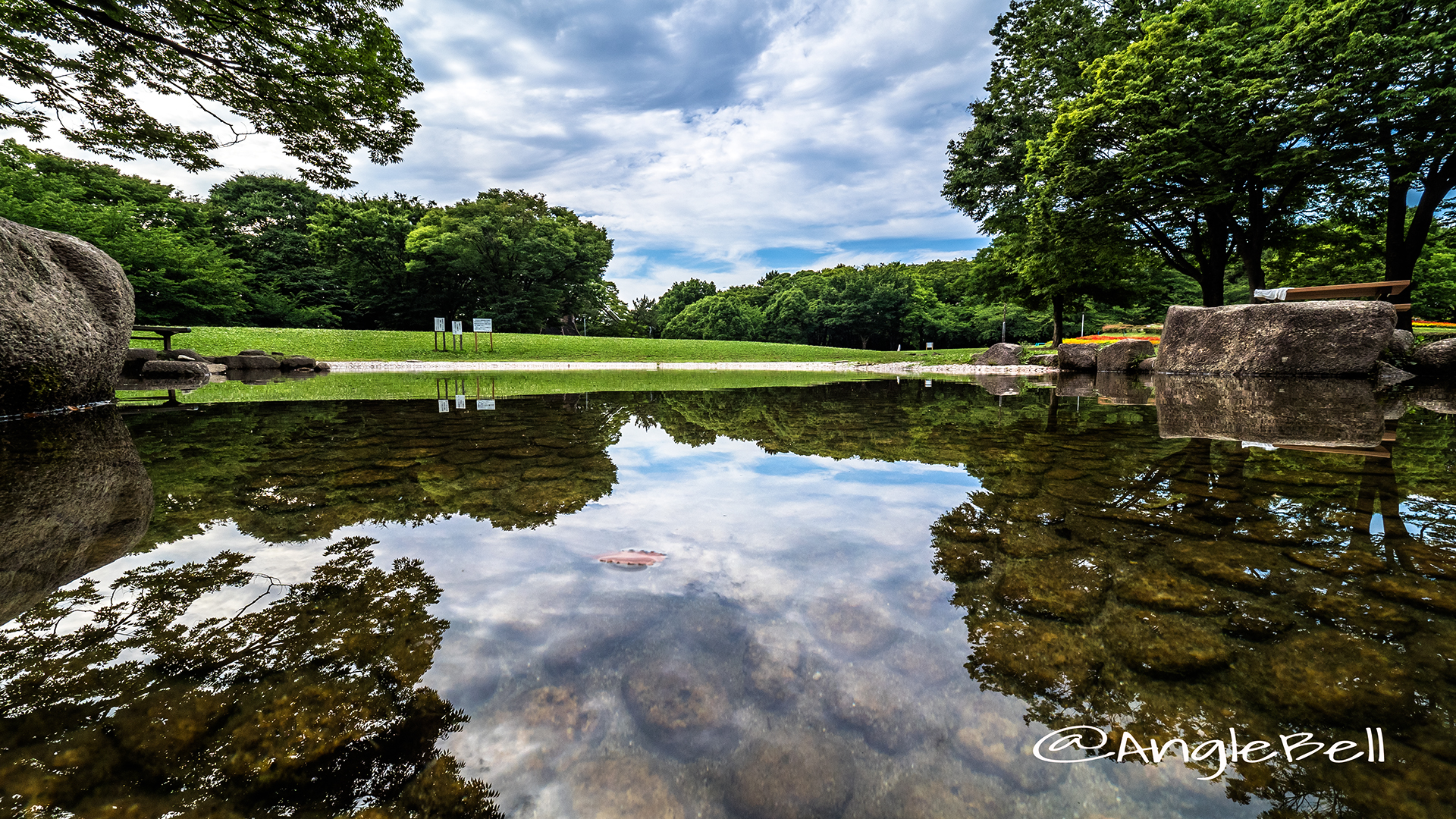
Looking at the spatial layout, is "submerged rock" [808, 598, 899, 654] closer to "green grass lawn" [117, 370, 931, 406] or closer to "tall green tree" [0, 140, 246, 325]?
"green grass lawn" [117, 370, 931, 406]

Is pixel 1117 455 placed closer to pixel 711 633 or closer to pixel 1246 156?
pixel 711 633

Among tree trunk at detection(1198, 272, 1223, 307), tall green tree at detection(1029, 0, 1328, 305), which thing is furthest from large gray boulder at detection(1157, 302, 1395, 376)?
tree trunk at detection(1198, 272, 1223, 307)

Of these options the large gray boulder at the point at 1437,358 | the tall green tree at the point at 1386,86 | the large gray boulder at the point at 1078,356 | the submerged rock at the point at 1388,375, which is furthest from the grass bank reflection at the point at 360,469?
the tall green tree at the point at 1386,86

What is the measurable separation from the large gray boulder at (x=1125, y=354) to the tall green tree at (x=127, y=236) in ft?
102

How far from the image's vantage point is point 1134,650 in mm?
1436

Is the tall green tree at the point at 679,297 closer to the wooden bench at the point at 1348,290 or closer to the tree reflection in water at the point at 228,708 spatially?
the wooden bench at the point at 1348,290

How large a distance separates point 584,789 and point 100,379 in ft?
30.5

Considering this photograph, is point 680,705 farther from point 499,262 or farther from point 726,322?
point 726,322

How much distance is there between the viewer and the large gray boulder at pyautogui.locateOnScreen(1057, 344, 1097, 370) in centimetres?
1631

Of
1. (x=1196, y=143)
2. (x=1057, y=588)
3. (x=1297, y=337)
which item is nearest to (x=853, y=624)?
(x=1057, y=588)

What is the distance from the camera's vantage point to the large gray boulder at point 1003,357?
20562mm

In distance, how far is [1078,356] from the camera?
16.4 m

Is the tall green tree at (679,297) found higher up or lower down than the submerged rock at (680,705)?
higher up

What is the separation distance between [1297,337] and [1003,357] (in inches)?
411
